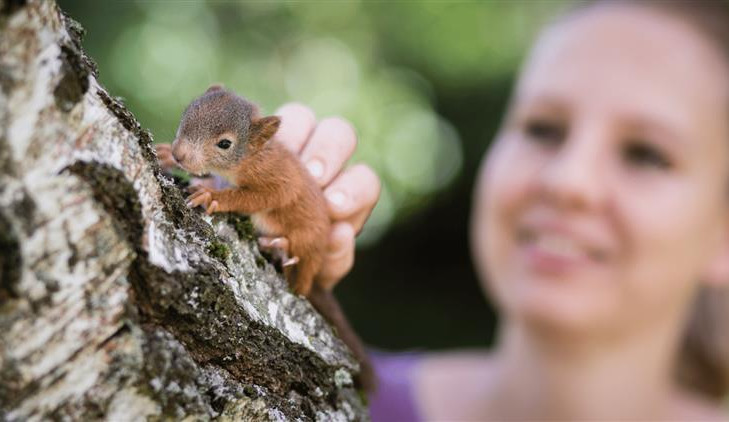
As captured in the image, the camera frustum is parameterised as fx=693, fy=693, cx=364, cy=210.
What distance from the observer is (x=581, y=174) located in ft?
10.3

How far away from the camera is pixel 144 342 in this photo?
1.12 meters

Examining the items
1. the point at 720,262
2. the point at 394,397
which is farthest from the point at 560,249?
the point at 394,397

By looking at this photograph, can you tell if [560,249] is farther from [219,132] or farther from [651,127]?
[219,132]

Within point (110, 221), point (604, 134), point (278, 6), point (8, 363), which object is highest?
point (278, 6)

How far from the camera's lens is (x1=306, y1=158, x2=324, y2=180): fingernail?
2.06 meters

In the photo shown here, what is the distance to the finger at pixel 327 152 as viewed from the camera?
2074 mm

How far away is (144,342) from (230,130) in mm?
791

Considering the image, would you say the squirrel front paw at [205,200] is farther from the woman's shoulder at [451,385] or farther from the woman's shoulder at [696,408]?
the woman's shoulder at [696,408]

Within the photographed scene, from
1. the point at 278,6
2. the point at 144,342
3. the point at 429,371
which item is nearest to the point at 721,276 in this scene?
the point at 429,371

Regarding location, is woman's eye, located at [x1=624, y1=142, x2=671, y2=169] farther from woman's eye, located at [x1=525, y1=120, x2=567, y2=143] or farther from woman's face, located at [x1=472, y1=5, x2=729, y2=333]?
woman's eye, located at [x1=525, y1=120, x2=567, y2=143]

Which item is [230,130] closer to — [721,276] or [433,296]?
[721,276]

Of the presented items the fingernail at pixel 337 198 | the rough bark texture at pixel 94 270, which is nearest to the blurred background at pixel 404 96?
the fingernail at pixel 337 198

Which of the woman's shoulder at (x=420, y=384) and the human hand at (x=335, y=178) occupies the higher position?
the human hand at (x=335, y=178)

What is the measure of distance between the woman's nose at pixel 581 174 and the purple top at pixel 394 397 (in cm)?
146
